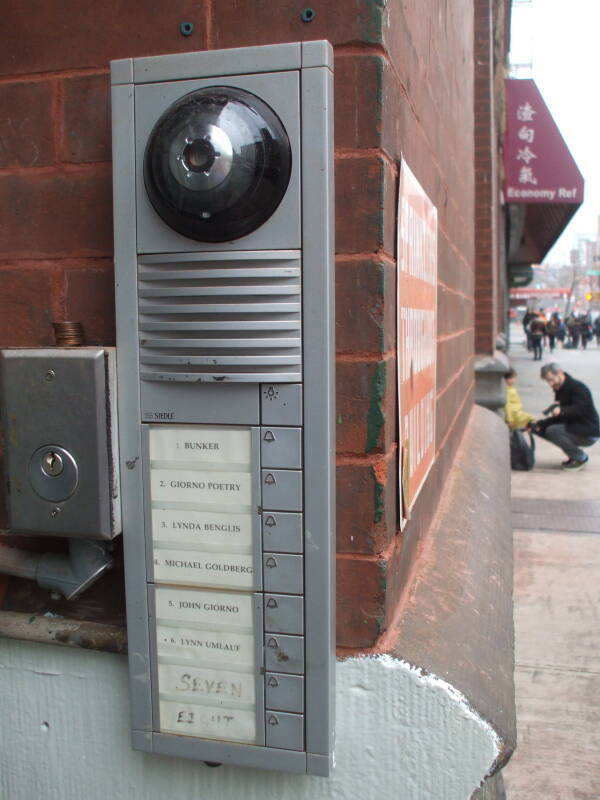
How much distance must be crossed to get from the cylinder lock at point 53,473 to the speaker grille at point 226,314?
23cm

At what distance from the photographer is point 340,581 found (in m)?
1.47

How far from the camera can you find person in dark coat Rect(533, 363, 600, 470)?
8492mm

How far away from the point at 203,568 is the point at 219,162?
674 millimetres

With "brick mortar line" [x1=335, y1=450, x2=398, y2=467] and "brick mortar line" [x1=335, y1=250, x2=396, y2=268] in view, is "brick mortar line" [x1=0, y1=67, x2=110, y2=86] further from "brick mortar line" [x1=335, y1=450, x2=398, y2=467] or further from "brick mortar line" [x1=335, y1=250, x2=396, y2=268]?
"brick mortar line" [x1=335, y1=450, x2=398, y2=467]

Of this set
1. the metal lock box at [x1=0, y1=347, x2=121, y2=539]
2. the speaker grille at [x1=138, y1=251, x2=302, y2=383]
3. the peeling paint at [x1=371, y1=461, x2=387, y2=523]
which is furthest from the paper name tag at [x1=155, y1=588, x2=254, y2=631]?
the speaker grille at [x1=138, y1=251, x2=302, y2=383]

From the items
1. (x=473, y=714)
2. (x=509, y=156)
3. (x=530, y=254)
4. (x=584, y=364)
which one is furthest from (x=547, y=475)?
(x=584, y=364)

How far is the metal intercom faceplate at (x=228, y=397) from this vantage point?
1.29m

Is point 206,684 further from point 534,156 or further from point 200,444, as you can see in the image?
point 534,156

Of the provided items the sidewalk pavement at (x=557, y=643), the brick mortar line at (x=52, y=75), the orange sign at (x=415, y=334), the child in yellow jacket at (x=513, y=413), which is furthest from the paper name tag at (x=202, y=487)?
the child in yellow jacket at (x=513, y=413)

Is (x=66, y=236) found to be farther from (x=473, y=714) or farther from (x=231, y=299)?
(x=473, y=714)

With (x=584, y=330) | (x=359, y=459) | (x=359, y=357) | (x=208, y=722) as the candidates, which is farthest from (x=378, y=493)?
(x=584, y=330)

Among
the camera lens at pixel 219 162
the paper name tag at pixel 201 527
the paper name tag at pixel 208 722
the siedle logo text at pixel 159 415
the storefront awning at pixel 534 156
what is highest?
the storefront awning at pixel 534 156

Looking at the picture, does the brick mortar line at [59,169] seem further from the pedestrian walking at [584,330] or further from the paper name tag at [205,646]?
the pedestrian walking at [584,330]

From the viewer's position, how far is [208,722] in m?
1.44
